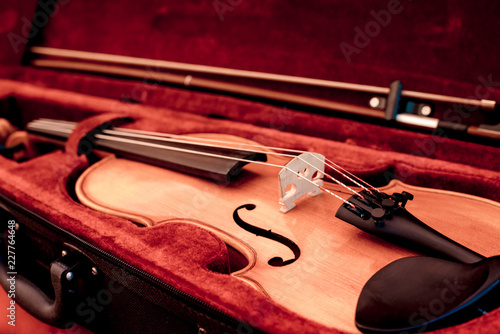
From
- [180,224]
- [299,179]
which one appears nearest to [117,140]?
[180,224]

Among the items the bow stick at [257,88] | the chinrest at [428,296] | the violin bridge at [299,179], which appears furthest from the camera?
the bow stick at [257,88]

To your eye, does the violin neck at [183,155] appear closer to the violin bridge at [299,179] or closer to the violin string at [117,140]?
the violin string at [117,140]

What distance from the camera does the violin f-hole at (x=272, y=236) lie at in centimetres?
76

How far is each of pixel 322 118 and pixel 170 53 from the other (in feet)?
2.64

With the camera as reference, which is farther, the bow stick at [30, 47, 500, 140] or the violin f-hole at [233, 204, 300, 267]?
the bow stick at [30, 47, 500, 140]

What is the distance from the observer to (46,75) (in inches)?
74.6

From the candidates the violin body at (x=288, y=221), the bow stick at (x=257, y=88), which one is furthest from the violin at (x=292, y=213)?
the bow stick at (x=257, y=88)

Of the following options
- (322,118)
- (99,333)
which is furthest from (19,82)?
(322,118)

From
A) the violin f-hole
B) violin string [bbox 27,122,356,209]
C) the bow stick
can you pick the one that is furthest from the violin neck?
the bow stick

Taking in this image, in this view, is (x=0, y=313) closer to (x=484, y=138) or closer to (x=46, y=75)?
(x=46, y=75)

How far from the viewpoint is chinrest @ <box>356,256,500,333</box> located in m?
0.58

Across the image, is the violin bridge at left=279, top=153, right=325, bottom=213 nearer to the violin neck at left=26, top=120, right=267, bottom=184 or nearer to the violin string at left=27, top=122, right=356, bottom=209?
the violin string at left=27, top=122, right=356, bottom=209

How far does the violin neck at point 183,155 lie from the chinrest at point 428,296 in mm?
479

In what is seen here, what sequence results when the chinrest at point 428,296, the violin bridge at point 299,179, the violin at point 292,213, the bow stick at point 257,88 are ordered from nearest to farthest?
the chinrest at point 428,296, the violin at point 292,213, the violin bridge at point 299,179, the bow stick at point 257,88
